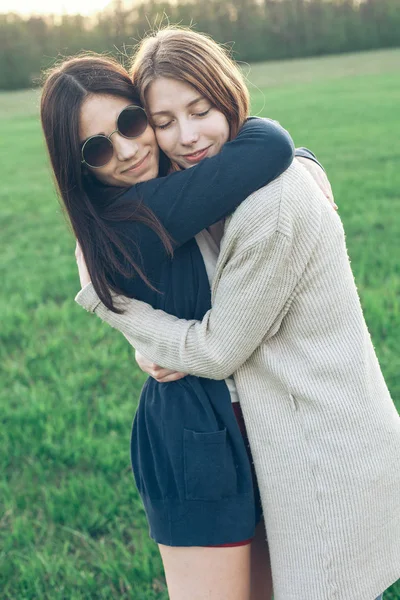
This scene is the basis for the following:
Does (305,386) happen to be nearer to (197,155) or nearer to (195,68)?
(197,155)

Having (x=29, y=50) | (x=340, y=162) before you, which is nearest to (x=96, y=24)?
(x=29, y=50)

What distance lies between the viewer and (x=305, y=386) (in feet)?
5.54

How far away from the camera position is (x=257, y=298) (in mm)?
1650

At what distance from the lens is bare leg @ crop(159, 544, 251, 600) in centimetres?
181

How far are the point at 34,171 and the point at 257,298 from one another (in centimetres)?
1168

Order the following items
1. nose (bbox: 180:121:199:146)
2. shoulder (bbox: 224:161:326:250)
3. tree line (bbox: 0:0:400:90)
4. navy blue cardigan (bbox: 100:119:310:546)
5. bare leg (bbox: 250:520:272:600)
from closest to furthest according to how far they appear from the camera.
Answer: shoulder (bbox: 224:161:326:250), navy blue cardigan (bbox: 100:119:310:546), nose (bbox: 180:121:199:146), bare leg (bbox: 250:520:272:600), tree line (bbox: 0:0:400:90)

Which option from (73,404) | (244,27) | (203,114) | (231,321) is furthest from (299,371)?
(244,27)

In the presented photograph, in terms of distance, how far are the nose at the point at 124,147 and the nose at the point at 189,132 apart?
0.13 metres

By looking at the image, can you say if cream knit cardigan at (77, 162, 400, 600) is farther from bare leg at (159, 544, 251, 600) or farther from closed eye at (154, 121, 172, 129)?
closed eye at (154, 121, 172, 129)

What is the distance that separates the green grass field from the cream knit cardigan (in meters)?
1.01

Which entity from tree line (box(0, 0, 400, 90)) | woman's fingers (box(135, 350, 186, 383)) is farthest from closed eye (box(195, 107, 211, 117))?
tree line (box(0, 0, 400, 90))

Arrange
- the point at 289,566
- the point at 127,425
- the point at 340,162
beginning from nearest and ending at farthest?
1. the point at 289,566
2. the point at 127,425
3. the point at 340,162

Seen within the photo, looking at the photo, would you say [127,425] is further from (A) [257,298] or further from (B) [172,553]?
(A) [257,298]

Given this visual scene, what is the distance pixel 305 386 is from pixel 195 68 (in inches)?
31.7
